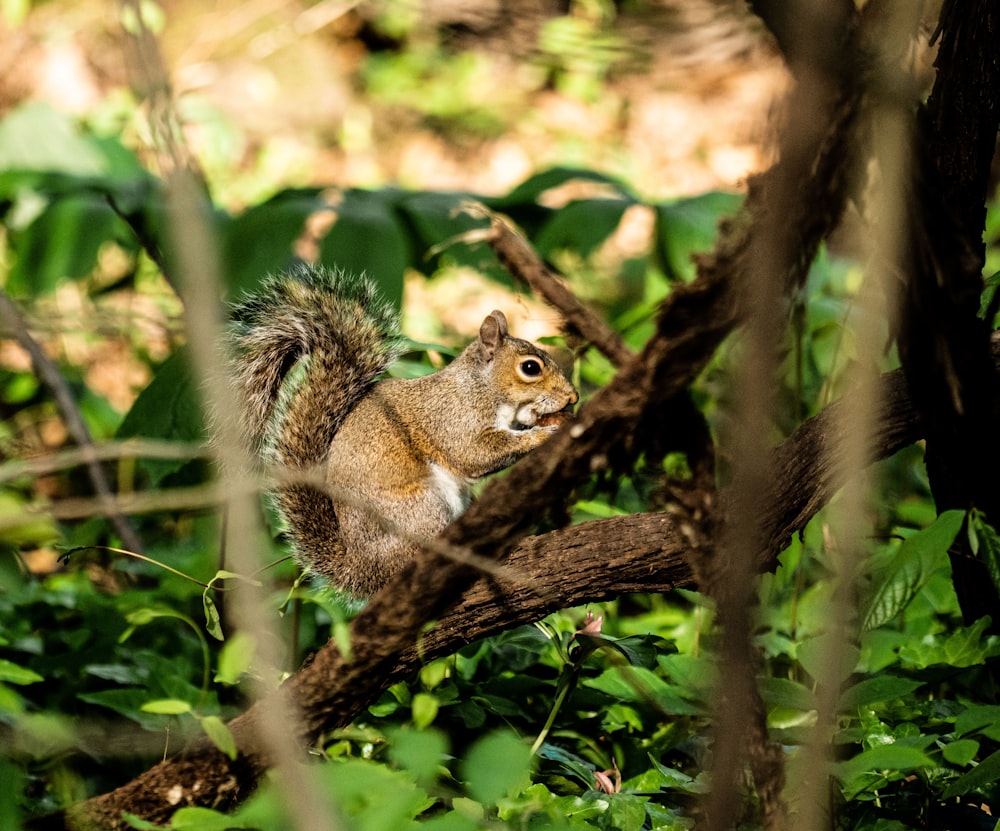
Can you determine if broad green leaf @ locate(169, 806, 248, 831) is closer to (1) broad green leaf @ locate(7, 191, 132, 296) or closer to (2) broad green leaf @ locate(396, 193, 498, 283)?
(2) broad green leaf @ locate(396, 193, 498, 283)

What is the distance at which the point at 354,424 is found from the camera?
1.83m

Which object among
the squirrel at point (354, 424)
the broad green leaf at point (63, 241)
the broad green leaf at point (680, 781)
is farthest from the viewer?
the broad green leaf at point (63, 241)

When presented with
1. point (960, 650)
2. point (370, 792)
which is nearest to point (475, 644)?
point (960, 650)

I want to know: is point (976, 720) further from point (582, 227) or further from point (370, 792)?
point (582, 227)

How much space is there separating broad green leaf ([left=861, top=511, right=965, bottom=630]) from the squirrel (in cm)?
79

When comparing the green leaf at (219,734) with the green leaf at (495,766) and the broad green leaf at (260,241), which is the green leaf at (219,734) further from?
the broad green leaf at (260,241)

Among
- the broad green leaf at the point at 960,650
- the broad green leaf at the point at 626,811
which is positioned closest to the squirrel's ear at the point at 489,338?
the broad green leaf at the point at 960,650

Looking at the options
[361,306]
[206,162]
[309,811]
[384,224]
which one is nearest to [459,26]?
[206,162]

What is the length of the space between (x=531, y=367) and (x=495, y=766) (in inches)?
52.7

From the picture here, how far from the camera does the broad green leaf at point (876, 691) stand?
1294 mm

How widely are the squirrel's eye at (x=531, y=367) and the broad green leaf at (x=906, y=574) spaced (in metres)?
0.94

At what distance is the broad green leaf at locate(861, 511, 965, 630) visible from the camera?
1.24 metres

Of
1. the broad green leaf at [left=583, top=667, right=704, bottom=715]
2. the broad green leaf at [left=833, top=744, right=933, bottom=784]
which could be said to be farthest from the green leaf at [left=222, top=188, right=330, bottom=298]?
the broad green leaf at [left=833, top=744, right=933, bottom=784]

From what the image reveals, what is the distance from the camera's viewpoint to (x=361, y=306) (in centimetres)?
187
